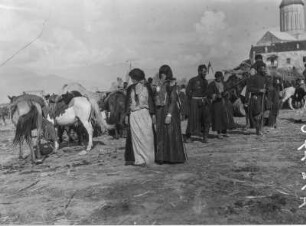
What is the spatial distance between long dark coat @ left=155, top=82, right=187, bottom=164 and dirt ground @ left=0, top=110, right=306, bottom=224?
0.65ft

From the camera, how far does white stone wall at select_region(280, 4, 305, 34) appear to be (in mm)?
63906

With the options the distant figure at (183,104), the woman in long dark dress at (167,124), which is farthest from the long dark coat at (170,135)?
the distant figure at (183,104)

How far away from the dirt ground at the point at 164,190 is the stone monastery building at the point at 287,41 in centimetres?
5177

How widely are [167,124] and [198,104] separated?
2.70 m

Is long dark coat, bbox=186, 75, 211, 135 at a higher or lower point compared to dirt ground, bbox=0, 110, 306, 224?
higher

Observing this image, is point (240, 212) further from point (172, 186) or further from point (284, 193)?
point (172, 186)

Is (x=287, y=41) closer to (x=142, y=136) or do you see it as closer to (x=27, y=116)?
(x=27, y=116)

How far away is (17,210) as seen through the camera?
192 inches

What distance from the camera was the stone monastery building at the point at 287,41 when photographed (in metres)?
57.1

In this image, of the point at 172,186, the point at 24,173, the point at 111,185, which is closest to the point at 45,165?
the point at 24,173

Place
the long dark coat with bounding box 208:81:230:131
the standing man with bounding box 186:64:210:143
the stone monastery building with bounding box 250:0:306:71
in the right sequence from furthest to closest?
the stone monastery building with bounding box 250:0:306:71 < the long dark coat with bounding box 208:81:230:131 < the standing man with bounding box 186:64:210:143

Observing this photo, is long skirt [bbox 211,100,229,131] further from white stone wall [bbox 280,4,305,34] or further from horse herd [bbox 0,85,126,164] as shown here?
white stone wall [bbox 280,4,305,34]

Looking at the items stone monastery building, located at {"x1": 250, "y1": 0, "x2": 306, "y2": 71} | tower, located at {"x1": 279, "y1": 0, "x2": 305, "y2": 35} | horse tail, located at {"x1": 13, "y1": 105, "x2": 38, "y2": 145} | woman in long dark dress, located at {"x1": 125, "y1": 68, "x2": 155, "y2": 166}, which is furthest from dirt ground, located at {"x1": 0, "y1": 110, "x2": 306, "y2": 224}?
tower, located at {"x1": 279, "y1": 0, "x2": 305, "y2": 35}

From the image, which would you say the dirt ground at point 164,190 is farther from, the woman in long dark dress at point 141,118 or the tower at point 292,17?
the tower at point 292,17
